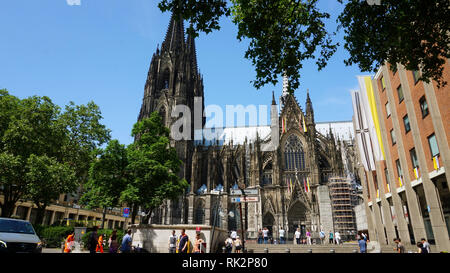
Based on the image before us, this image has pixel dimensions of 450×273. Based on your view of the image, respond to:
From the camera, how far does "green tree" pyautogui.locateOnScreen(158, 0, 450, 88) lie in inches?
280

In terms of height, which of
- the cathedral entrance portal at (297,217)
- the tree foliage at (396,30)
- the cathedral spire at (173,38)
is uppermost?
the cathedral spire at (173,38)

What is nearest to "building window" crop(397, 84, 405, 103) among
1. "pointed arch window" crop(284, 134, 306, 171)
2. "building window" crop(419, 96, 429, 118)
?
"building window" crop(419, 96, 429, 118)

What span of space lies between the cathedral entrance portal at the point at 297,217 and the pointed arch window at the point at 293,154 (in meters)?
6.21

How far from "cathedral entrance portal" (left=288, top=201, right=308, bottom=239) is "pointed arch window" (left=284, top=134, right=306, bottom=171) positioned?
6.21 meters

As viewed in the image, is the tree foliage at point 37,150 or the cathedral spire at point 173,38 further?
the cathedral spire at point 173,38

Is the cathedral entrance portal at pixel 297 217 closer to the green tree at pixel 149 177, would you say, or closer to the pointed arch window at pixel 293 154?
the pointed arch window at pixel 293 154

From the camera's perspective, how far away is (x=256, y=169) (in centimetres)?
4184

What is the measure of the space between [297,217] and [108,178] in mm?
28512

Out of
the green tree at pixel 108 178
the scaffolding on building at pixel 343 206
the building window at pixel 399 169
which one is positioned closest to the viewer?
the building window at pixel 399 169

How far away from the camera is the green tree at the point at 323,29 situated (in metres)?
7.11

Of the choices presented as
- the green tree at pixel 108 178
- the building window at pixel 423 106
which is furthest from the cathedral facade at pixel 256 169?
the building window at pixel 423 106
